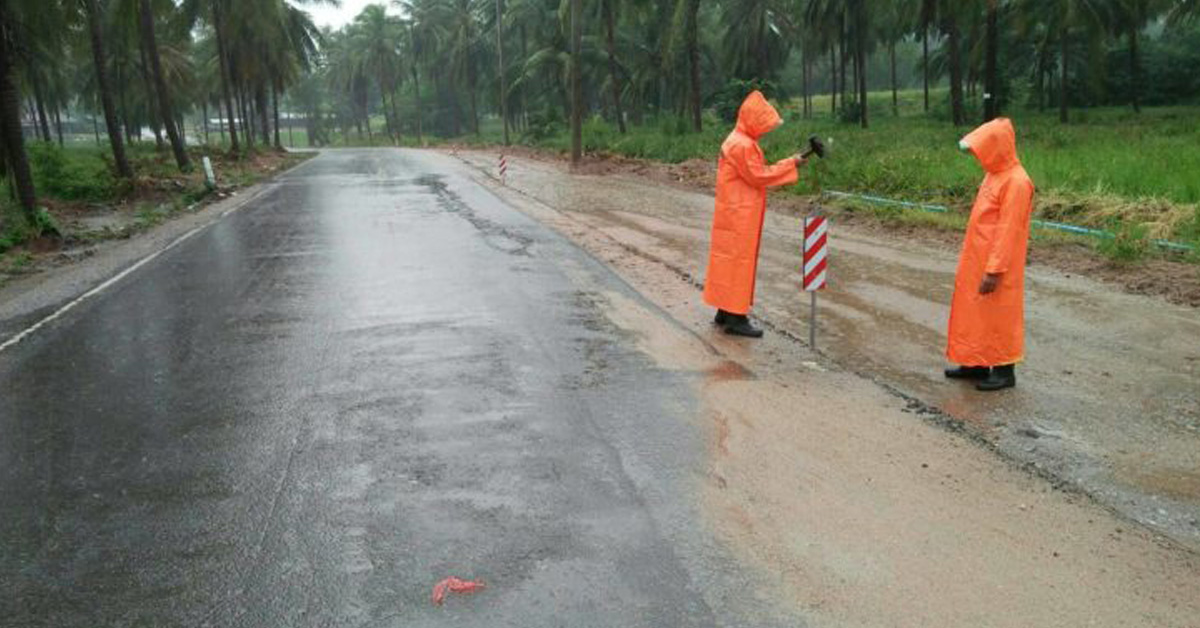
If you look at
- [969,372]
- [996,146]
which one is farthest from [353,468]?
[996,146]

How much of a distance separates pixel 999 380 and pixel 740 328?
2197 mm

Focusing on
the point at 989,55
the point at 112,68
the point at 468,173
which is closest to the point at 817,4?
the point at 989,55

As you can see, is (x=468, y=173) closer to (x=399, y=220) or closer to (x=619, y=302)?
(x=399, y=220)

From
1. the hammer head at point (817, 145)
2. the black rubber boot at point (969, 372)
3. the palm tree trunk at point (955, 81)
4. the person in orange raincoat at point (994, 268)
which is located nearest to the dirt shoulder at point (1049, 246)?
the hammer head at point (817, 145)

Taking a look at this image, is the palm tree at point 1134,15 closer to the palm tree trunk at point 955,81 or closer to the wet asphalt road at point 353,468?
the palm tree trunk at point 955,81

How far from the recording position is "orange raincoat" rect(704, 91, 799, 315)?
23.7 feet

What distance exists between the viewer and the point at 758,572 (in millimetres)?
3797

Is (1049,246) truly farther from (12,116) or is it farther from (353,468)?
(12,116)

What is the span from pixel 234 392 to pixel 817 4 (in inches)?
1836

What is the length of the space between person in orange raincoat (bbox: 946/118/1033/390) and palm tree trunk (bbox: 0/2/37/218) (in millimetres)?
15398

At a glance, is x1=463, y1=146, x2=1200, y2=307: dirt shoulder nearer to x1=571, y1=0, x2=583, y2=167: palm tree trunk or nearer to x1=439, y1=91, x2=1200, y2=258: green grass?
x1=439, y1=91, x2=1200, y2=258: green grass

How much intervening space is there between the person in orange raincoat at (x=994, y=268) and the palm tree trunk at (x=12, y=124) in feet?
50.5

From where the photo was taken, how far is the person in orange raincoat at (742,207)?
723 centimetres

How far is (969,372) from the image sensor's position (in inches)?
260
